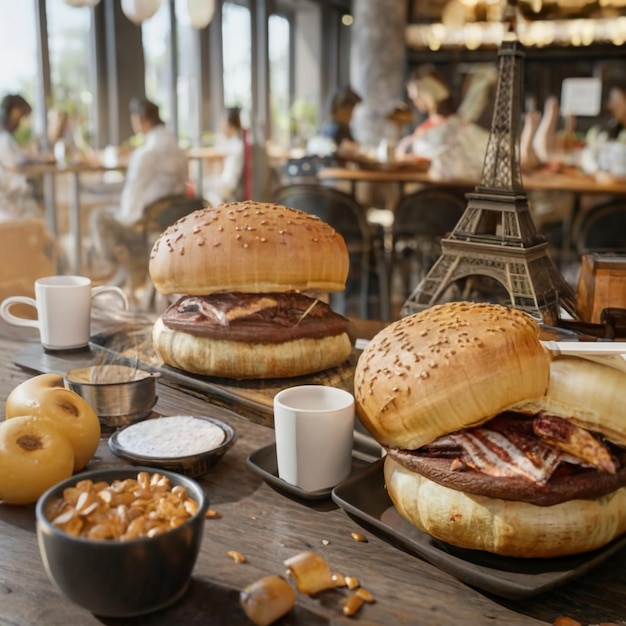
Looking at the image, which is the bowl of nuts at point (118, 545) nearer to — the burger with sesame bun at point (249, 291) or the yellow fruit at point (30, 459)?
the yellow fruit at point (30, 459)

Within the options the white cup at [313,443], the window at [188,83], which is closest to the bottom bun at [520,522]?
the white cup at [313,443]

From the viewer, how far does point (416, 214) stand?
4.85m

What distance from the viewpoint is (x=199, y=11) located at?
577 centimetres

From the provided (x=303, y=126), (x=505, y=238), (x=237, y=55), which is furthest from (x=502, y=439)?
(x=237, y=55)

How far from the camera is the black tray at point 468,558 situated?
2.92 feet

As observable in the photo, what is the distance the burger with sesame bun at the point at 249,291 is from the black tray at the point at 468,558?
1.74ft

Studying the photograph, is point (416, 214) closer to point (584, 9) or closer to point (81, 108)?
point (81, 108)

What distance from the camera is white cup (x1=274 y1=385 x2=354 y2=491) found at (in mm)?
1115

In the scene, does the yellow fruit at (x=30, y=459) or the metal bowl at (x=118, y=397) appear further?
the metal bowl at (x=118, y=397)

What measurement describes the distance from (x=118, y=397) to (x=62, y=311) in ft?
1.77

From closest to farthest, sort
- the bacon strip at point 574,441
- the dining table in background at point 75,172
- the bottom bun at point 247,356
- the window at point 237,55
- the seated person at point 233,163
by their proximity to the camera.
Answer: the bacon strip at point 574,441 < the bottom bun at point 247,356 < the dining table in background at point 75,172 < the seated person at point 233,163 < the window at point 237,55

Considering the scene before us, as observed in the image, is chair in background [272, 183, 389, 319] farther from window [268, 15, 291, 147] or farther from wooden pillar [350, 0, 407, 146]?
window [268, 15, 291, 147]

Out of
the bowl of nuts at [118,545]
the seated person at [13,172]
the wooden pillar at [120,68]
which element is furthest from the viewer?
the wooden pillar at [120,68]

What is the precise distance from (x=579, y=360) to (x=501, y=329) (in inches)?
4.2
